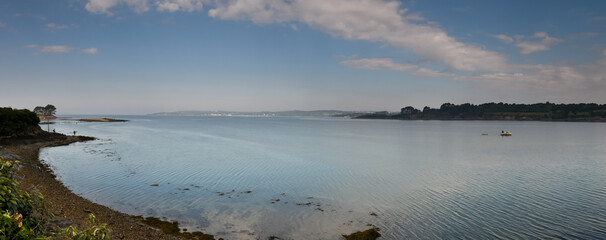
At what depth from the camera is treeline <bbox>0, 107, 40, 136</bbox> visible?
55656 mm

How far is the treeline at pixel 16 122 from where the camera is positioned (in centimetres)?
5566

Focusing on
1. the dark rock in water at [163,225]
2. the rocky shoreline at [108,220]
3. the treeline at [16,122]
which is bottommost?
the dark rock in water at [163,225]

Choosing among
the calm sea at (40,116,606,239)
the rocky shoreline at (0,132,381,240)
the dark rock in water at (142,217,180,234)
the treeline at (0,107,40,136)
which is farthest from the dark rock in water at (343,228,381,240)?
the treeline at (0,107,40,136)

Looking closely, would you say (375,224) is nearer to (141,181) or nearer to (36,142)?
(141,181)

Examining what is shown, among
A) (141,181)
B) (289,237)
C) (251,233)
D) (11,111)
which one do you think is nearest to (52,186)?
(141,181)

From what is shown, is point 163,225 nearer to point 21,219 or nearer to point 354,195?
point 354,195

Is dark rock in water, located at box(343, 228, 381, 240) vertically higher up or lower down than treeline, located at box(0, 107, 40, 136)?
lower down

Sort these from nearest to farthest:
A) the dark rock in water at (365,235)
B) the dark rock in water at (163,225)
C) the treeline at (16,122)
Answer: the dark rock in water at (365,235), the dark rock in water at (163,225), the treeline at (16,122)

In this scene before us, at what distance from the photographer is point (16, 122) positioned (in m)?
58.0

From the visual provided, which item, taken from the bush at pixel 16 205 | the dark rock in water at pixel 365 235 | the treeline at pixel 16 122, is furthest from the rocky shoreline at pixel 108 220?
the treeline at pixel 16 122

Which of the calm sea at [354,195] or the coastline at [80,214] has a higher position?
the coastline at [80,214]

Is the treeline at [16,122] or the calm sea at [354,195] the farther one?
the treeline at [16,122]

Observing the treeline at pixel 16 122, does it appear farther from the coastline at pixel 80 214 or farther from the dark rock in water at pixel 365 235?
the dark rock in water at pixel 365 235

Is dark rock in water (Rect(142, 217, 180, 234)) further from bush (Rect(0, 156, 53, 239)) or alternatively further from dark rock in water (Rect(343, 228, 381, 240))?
bush (Rect(0, 156, 53, 239))
